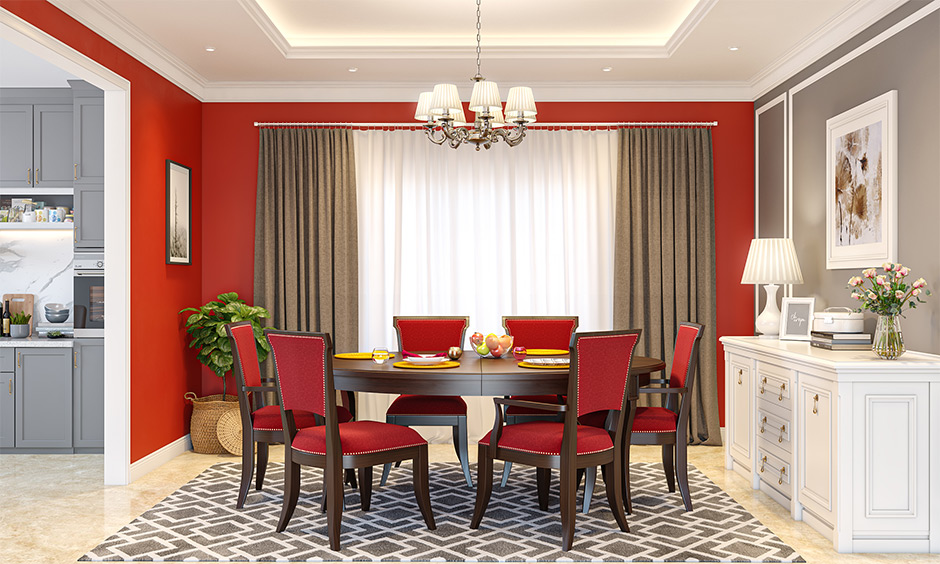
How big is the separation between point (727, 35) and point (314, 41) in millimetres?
3032

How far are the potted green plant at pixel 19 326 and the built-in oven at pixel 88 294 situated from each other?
1.61ft

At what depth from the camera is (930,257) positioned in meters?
3.61

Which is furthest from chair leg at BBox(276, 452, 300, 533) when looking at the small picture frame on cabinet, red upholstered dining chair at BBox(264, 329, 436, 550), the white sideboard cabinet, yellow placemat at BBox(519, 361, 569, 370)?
the small picture frame on cabinet

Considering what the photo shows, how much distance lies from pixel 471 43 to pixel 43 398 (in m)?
4.29

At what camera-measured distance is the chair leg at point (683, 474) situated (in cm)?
402

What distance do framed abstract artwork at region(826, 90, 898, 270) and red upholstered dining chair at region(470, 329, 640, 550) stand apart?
1632 mm

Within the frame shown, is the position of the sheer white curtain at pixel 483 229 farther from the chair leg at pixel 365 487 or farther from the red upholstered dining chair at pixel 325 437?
the red upholstered dining chair at pixel 325 437

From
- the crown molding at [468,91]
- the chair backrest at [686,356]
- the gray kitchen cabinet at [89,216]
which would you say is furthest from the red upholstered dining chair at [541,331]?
the gray kitchen cabinet at [89,216]

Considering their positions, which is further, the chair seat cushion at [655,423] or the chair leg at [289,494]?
the chair seat cushion at [655,423]

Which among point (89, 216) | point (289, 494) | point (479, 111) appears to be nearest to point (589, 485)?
point (289, 494)

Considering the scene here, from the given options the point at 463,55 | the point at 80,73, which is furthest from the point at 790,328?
the point at 80,73

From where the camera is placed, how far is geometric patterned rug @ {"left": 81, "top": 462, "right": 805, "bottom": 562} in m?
3.36

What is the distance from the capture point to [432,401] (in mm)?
4629

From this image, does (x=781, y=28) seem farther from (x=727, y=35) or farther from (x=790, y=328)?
(x=790, y=328)
